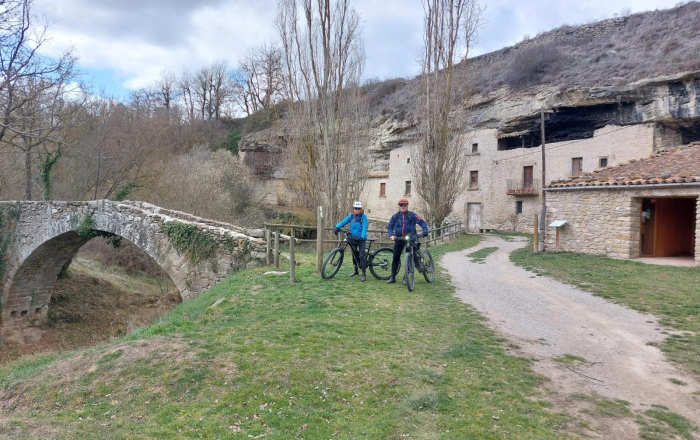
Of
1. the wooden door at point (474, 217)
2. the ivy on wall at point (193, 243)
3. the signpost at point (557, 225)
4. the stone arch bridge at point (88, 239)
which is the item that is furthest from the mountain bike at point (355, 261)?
the wooden door at point (474, 217)

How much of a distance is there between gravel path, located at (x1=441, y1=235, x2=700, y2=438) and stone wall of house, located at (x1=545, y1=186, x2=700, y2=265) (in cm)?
532

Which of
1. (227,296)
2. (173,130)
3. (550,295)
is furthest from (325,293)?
(173,130)

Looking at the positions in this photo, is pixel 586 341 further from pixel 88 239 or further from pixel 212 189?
pixel 212 189

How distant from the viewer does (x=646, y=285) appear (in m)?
8.62

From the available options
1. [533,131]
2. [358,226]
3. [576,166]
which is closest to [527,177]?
[576,166]

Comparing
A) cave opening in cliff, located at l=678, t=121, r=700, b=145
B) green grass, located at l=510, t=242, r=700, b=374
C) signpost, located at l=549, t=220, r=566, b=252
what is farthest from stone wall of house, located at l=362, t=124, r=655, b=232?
green grass, located at l=510, t=242, r=700, b=374

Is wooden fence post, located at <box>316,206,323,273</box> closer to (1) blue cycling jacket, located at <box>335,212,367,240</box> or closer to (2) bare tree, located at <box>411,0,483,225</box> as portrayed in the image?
(1) blue cycling jacket, located at <box>335,212,367,240</box>

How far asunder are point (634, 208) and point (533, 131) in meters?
15.2

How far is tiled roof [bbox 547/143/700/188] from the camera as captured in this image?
12070 millimetres

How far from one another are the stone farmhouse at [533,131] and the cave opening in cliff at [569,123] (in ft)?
0.19

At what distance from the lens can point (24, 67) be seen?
11.3 meters

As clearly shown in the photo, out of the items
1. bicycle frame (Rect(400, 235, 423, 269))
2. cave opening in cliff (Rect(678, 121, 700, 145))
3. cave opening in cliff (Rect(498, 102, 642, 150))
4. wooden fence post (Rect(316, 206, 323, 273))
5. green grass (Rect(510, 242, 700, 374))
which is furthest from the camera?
cave opening in cliff (Rect(498, 102, 642, 150))

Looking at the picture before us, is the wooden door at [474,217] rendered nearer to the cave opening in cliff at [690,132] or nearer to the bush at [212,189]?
the cave opening in cliff at [690,132]

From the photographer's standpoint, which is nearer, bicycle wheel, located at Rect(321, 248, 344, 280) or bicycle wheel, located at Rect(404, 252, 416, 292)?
bicycle wheel, located at Rect(404, 252, 416, 292)
